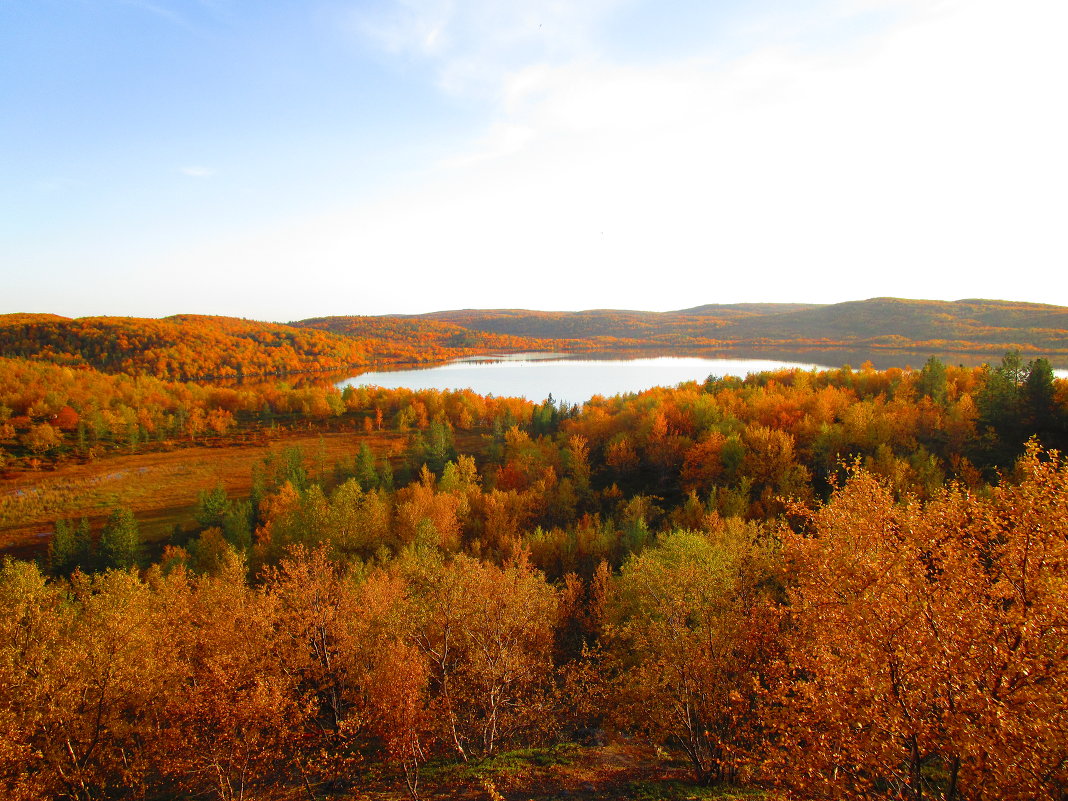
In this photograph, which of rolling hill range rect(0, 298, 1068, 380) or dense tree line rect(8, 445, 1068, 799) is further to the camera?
rolling hill range rect(0, 298, 1068, 380)

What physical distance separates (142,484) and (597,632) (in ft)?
180

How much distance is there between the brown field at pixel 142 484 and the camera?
45.0 m

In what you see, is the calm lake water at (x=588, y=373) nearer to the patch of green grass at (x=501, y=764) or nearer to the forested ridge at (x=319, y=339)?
the forested ridge at (x=319, y=339)

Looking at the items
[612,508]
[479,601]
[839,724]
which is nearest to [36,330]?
[612,508]

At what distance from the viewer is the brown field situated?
45.0m

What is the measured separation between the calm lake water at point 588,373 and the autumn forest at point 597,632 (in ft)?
169

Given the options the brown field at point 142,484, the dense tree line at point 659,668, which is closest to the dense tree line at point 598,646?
the dense tree line at point 659,668

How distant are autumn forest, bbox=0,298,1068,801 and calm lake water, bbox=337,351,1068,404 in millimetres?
51506

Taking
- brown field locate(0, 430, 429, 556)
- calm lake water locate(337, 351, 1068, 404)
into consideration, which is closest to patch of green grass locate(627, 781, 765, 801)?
brown field locate(0, 430, 429, 556)

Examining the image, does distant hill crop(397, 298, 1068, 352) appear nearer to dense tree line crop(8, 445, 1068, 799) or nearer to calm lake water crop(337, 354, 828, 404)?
calm lake water crop(337, 354, 828, 404)

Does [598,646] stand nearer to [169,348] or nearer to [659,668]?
[659,668]

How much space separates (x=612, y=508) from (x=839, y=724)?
124 feet

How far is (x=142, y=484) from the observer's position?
55.3 m

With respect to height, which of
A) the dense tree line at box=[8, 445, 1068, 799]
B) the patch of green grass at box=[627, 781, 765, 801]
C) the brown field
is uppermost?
the dense tree line at box=[8, 445, 1068, 799]
